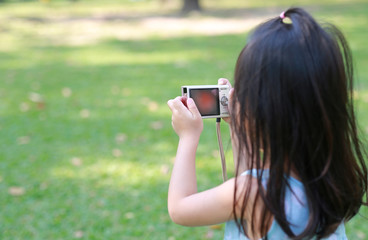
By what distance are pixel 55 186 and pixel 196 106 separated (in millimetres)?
2316

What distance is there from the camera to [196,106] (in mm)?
1389

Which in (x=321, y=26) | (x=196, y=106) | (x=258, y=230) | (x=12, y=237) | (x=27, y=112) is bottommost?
(x=12, y=237)

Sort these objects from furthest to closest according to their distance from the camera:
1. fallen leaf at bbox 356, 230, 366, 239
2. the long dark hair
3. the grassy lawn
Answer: the grassy lawn, fallen leaf at bbox 356, 230, 366, 239, the long dark hair

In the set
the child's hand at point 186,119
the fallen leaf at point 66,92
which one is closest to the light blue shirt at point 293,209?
the child's hand at point 186,119

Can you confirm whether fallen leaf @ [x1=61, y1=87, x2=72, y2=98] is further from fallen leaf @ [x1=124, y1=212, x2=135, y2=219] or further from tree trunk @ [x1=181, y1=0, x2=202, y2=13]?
tree trunk @ [x1=181, y1=0, x2=202, y2=13]

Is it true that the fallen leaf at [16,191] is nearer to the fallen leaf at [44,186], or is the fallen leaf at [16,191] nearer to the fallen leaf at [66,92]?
the fallen leaf at [44,186]

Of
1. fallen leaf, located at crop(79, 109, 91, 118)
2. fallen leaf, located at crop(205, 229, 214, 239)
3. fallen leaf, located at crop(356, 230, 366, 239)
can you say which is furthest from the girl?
fallen leaf, located at crop(79, 109, 91, 118)

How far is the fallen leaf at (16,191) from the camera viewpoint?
3.34 m

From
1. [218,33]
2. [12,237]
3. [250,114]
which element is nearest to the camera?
[250,114]

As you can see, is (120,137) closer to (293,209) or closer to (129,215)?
(129,215)

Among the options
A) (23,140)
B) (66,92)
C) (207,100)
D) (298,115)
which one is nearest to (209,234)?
(207,100)

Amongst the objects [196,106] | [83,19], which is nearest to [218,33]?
[83,19]

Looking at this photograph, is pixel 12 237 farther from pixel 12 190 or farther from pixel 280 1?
pixel 280 1

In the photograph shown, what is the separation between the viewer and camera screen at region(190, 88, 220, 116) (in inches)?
55.0
